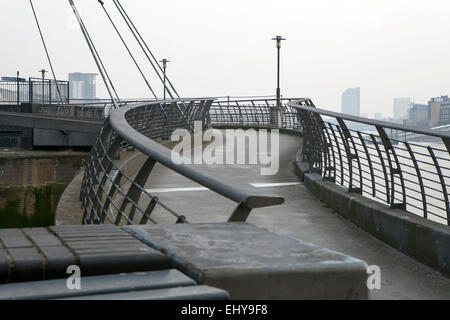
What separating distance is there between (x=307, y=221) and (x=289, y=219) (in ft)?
0.69

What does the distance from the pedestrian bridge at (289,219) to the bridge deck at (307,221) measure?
0.01 metres

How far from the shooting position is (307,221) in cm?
727

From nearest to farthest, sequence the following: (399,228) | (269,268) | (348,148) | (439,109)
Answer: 1. (269,268)
2. (399,228)
3. (348,148)
4. (439,109)

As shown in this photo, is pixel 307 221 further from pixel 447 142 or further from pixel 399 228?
pixel 447 142

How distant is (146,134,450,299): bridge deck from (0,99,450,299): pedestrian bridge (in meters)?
0.01

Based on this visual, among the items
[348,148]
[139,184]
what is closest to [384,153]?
[348,148]

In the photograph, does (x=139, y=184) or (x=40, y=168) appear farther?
(x=40, y=168)

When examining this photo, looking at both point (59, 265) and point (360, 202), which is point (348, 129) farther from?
point (59, 265)

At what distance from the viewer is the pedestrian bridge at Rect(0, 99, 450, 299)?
7.80 ft

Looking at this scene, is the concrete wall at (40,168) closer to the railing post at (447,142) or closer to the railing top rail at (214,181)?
the railing top rail at (214,181)

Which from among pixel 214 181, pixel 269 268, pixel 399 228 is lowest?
pixel 399 228

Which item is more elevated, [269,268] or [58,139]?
[269,268]

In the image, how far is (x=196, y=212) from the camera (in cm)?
772

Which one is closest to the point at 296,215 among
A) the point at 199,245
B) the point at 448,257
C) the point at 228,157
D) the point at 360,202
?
the point at 360,202
